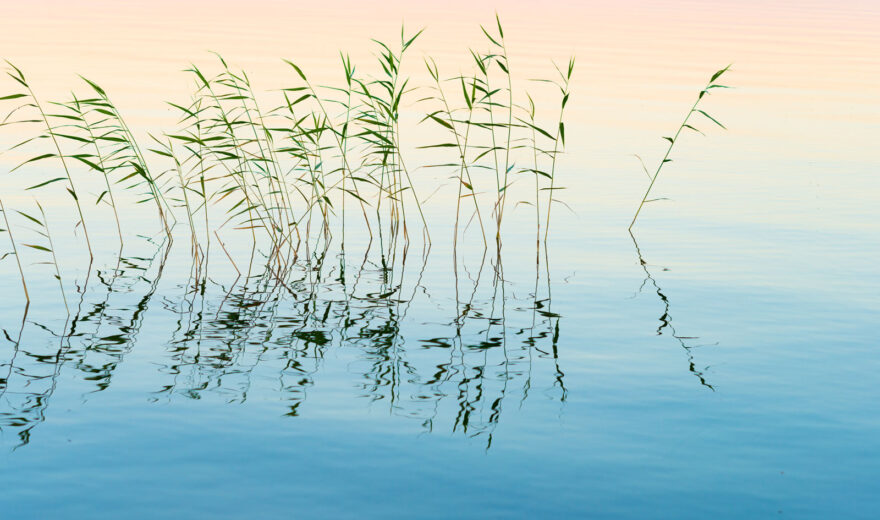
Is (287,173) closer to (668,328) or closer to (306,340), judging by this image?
(306,340)

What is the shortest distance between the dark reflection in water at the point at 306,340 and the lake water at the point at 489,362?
0.04 metres

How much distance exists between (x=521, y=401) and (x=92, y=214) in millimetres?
9343

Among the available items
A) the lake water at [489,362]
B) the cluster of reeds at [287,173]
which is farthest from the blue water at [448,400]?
the cluster of reeds at [287,173]

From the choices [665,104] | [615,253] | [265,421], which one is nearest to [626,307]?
[615,253]

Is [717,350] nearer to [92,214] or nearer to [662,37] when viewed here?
[92,214]

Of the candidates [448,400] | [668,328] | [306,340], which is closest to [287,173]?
[306,340]

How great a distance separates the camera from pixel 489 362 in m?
10.5

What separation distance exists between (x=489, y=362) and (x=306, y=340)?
189 centimetres

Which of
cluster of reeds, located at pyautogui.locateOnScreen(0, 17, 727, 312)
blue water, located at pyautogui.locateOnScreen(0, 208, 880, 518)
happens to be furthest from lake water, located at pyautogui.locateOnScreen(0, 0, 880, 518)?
cluster of reeds, located at pyautogui.locateOnScreen(0, 17, 727, 312)

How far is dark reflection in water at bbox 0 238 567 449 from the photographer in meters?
9.38

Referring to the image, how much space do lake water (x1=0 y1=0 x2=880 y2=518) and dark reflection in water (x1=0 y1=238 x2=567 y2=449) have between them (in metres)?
0.04

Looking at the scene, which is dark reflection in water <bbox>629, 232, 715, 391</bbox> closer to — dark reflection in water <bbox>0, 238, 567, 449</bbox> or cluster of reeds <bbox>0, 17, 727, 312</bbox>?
dark reflection in water <bbox>0, 238, 567, 449</bbox>

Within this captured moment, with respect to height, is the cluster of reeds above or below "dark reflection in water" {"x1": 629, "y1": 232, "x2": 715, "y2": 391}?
above

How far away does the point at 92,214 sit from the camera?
54.0ft
